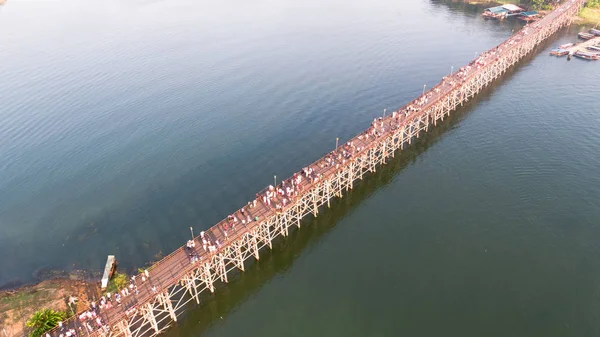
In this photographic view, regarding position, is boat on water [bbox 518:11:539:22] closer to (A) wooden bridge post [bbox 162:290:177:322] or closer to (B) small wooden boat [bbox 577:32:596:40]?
(B) small wooden boat [bbox 577:32:596:40]

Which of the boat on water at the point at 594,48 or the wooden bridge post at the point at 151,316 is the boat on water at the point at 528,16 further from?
the wooden bridge post at the point at 151,316

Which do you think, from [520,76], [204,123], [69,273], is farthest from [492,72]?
[69,273]

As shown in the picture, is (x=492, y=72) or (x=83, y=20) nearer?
(x=492, y=72)

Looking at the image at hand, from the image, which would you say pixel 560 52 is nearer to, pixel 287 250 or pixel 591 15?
pixel 591 15

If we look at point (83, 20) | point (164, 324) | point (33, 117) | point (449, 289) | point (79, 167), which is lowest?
point (449, 289)

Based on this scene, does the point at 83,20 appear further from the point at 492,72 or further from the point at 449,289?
the point at 449,289

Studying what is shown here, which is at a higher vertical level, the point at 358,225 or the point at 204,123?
the point at 204,123
